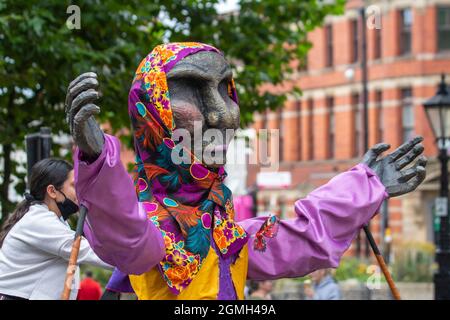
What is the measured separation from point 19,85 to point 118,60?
3.75 ft

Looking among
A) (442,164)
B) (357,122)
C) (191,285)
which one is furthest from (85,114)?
(357,122)

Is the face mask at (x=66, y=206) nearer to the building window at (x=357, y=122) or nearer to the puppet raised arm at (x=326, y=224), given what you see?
the puppet raised arm at (x=326, y=224)

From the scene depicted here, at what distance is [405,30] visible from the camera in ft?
132

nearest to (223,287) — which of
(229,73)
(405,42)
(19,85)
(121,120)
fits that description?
(229,73)

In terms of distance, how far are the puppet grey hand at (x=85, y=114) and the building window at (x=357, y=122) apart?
1507 inches

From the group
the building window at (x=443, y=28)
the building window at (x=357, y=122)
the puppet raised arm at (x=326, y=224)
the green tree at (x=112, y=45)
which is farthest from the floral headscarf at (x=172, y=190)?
the building window at (x=357, y=122)

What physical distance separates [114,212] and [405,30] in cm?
3730

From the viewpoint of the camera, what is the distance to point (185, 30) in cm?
1312

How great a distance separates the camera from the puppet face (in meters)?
4.53

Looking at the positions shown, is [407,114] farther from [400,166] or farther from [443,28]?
[400,166]

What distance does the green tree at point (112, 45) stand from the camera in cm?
1035

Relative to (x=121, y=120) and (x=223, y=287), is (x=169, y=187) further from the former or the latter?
(x=121, y=120)

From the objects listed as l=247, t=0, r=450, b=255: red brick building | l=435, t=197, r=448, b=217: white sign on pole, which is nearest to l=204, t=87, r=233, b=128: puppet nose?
l=435, t=197, r=448, b=217: white sign on pole

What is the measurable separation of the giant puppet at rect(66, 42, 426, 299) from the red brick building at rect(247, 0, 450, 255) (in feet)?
106
